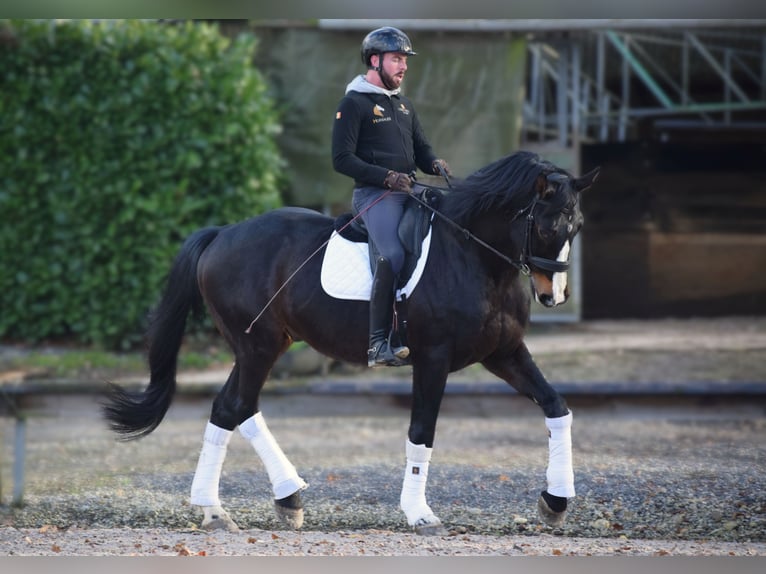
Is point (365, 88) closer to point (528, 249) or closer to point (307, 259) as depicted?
point (307, 259)

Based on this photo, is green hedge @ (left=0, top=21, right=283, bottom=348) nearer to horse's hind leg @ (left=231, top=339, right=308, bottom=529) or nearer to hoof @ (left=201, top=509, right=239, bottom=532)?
horse's hind leg @ (left=231, top=339, right=308, bottom=529)

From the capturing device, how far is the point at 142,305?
42.0ft

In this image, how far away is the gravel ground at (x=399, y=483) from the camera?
19.9 feet

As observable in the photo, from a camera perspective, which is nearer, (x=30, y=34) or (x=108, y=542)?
(x=108, y=542)

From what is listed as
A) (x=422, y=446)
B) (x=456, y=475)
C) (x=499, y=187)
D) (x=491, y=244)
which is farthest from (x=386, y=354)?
(x=456, y=475)

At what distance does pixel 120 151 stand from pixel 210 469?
22.3 feet

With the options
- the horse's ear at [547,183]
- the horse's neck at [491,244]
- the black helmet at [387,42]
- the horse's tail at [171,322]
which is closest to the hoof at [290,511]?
the horse's tail at [171,322]

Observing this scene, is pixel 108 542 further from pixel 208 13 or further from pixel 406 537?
pixel 208 13

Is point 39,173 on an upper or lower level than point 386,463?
upper

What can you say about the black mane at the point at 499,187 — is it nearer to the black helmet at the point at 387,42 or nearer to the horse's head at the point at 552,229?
the horse's head at the point at 552,229

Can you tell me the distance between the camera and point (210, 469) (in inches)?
262

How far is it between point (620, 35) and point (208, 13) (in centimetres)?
855

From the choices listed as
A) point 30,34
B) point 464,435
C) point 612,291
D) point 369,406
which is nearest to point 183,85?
point 30,34

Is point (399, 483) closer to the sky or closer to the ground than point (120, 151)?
closer to the ground
